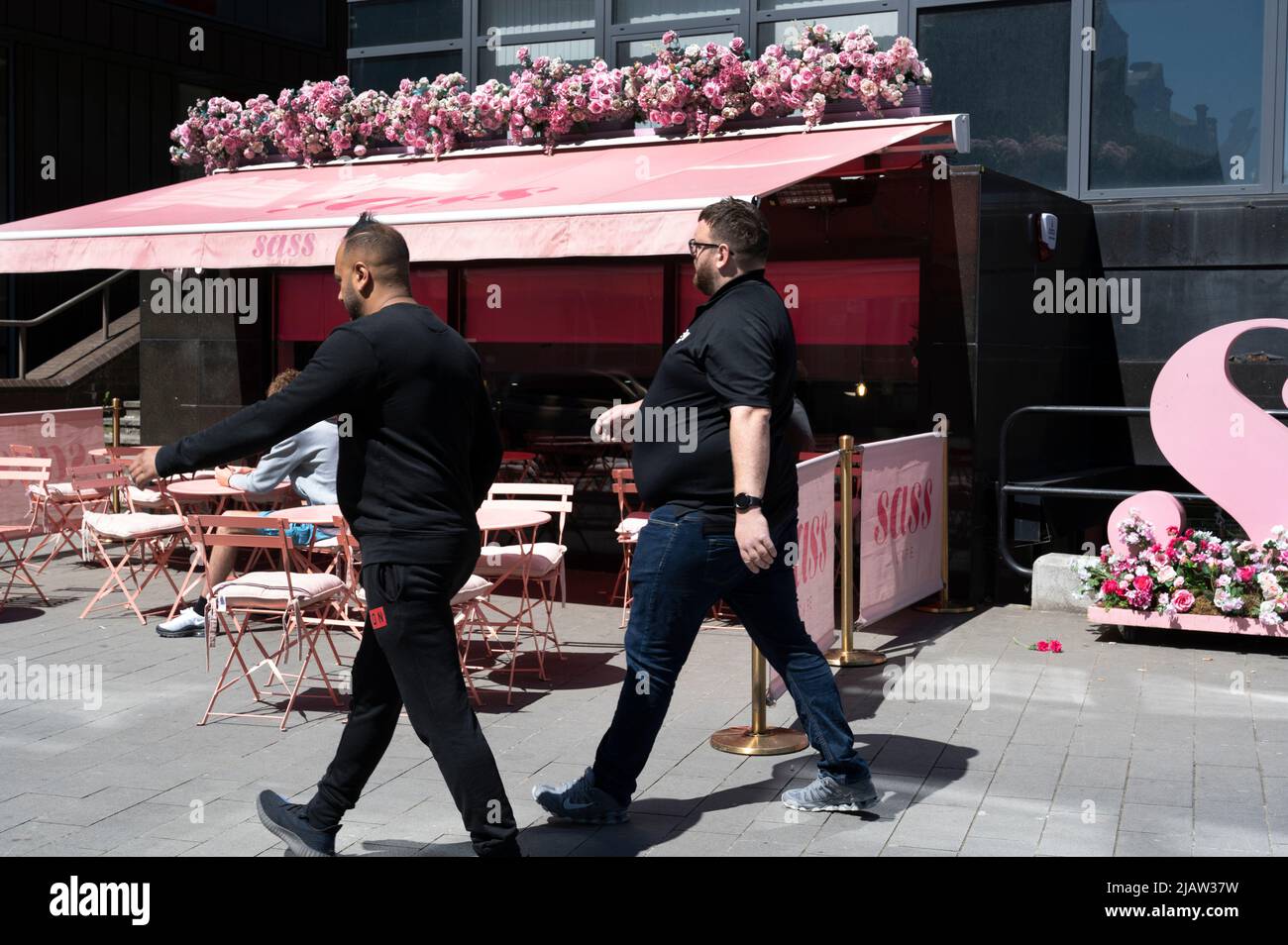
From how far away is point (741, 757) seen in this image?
6.01 metres

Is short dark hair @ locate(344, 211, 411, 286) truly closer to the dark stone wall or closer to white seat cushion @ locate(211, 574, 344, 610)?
white seat cushion @ locate(211, 574, 344, 610)

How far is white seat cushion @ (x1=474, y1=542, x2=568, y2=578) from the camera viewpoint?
24.1 ft

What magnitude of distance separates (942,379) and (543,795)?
5.52m

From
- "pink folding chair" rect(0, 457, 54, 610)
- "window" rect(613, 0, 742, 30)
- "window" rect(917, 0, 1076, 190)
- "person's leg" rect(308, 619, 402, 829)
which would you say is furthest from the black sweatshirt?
"window" rect(613, 0, 742, 30)

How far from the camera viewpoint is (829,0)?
38.3 ft

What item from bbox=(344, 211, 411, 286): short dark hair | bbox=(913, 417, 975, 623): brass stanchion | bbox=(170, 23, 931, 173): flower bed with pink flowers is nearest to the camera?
bbox=(344, 211, 411, 286): short dark hair

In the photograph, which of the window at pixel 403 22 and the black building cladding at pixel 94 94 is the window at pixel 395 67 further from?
the black building cladding at pixel 94 94

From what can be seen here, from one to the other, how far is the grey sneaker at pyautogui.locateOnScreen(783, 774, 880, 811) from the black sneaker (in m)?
1.64

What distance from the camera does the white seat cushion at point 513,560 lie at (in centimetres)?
734

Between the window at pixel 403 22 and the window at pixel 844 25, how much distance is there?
287 centimetres

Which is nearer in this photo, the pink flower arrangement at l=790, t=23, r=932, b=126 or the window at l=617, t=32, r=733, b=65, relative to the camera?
the pink flower arrangement at l=790, t=23, r=932, b=126
